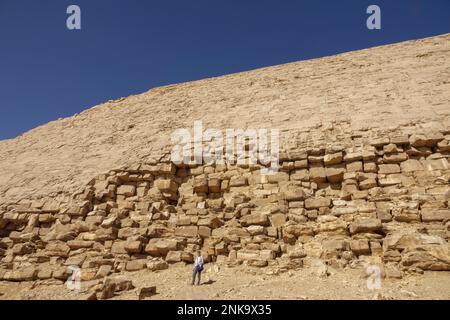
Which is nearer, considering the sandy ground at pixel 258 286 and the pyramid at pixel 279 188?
the sandy ground at pixel 258 286

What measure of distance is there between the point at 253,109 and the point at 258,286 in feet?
18.0

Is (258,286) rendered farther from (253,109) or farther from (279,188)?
(253,109)

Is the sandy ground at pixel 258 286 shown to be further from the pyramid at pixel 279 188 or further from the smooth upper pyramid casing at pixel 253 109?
the smooth upper pyramid casing at pixel 253 109

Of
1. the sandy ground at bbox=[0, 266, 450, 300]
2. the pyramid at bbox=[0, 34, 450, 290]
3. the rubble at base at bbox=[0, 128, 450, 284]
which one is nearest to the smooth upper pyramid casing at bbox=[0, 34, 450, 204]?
the pyramid at bbox=[0, 34, 450, 290]

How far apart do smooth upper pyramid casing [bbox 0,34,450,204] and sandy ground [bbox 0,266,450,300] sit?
292 cm

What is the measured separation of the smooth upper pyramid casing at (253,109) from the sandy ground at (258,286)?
9.58ft

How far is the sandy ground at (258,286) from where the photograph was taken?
196 inches

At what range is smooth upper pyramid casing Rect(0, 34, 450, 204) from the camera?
8320 millimetres

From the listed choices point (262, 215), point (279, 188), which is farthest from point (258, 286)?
point (279, 188)

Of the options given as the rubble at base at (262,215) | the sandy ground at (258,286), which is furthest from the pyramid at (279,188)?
the sandy ground at (258,286)

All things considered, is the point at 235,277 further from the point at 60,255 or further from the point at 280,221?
the point at 60,255

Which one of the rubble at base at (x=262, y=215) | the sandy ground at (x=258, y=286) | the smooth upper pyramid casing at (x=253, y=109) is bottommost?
the sandy ground at (x=258, y=286)
